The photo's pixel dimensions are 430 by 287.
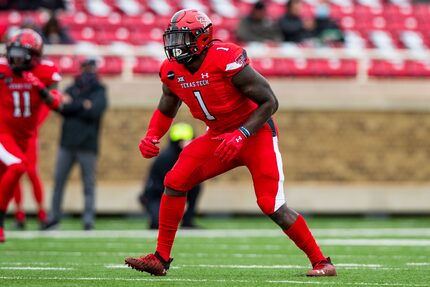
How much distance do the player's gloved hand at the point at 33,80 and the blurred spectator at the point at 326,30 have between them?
7.54m

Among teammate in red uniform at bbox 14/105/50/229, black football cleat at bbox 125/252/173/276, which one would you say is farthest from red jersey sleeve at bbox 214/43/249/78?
teammate in red uniform at bbox 14/105/50/229

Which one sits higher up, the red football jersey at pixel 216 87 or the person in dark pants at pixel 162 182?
the red football jersey at pixel 216 87

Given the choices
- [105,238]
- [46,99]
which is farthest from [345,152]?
[46,99]

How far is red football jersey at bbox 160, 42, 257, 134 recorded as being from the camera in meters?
8.03

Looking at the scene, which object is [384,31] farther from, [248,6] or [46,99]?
[46,99]

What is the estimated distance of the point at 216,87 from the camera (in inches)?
317

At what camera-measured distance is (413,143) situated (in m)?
17.2

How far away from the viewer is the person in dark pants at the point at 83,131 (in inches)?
570

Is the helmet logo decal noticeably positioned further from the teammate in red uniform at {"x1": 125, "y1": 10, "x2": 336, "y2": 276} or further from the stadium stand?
the stadium stand

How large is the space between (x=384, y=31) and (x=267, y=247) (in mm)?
8908

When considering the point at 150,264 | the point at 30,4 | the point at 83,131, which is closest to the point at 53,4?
the point at 30,4

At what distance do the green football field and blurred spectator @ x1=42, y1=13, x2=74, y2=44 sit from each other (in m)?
2.75

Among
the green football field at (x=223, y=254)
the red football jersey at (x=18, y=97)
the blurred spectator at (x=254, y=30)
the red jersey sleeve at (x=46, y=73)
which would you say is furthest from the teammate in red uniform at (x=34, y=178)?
the blurred spectator at (x=254, y=30)

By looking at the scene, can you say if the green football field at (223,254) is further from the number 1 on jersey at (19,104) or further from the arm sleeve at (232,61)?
the arm sleeve at (232,61)
